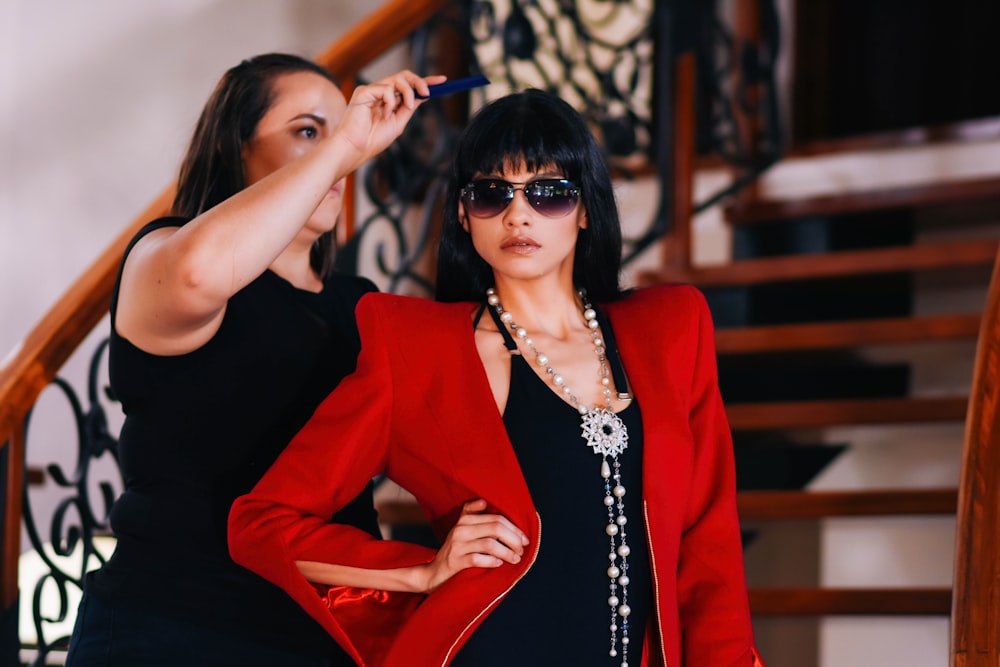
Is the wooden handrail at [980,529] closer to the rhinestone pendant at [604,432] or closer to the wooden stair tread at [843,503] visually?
the wooden stair tread at [843,503]

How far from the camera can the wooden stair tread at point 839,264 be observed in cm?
351

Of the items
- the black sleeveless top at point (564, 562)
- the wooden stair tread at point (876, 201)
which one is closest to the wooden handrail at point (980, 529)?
the black sleeveless top at point (564, 562)

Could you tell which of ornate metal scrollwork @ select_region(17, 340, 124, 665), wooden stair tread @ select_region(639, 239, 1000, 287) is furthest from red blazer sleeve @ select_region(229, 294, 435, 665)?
wooden stair tread @ select_region(639, 239, 1000, 287)

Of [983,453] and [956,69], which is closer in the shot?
[983,453]

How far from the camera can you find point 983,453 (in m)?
2.22

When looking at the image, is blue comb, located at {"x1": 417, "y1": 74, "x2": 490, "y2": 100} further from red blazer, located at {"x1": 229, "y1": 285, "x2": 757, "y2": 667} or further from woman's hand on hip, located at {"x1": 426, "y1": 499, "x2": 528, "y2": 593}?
woman's hand on hip, located at {"x1": 426, "y1": 499, "x2": 528, "y2": 593}

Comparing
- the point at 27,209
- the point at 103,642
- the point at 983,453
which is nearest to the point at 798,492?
the point at 983,453

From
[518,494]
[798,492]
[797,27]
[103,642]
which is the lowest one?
[798,492]

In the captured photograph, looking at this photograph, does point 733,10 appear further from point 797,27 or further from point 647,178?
point 647,178

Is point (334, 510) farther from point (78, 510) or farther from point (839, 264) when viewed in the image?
point (839, 264)

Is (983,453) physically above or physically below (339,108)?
below

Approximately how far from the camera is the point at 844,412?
3230mm

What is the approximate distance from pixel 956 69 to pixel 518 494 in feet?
14.3

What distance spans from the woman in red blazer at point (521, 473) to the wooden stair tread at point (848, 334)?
69.2 inches
